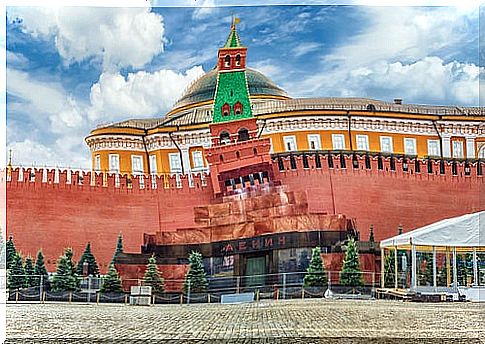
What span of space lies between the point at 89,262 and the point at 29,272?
819 mm

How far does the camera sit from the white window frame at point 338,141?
40.2 ft

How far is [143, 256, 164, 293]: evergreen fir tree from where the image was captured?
12125 millimetres

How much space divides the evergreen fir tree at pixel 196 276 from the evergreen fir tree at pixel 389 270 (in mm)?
2469

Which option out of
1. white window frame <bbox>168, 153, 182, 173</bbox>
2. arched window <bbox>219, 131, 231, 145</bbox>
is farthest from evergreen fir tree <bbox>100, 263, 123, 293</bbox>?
arched window <bbox>219, 131, 231, 145</bbox>

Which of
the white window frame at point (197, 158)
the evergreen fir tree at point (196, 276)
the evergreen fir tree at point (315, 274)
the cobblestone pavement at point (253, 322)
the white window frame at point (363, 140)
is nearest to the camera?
the cobblestone pavement at point (253, 322)

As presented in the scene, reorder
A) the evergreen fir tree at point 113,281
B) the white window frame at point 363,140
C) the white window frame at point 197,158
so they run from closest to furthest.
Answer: the evergreen fir tree at point 113,281 → the white window frame at point 363,140 → the white window frame at point 197,158

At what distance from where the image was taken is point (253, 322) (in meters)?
10.5

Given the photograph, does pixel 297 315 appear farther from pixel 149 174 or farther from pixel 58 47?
pixel 58 47

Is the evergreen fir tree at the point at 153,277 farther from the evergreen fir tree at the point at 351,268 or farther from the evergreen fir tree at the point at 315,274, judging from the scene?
the evergreen fir tree at the point at 351,268

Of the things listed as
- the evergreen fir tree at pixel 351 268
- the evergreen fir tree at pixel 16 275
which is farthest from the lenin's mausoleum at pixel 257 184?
the evergreen fir tree at pixel 16 275

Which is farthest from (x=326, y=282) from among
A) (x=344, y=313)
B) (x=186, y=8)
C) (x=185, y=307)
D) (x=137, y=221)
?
(x=186, y=8)

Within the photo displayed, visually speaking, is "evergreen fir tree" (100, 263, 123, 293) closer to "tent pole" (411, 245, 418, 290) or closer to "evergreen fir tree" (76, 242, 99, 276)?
"evergreen fir tree" (76, 242, 99, 276)

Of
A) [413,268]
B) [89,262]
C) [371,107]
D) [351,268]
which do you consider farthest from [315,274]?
[89,262]

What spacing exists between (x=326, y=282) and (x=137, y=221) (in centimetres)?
278
